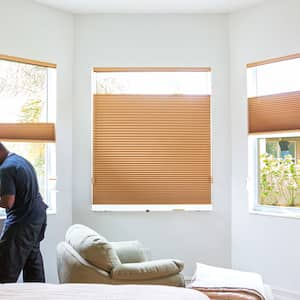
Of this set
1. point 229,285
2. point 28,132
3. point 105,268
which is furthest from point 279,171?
point 28,132

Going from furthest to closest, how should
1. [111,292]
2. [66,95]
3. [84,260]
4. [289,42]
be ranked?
[66,95]
[289,42]
[84,260]
[111,292]

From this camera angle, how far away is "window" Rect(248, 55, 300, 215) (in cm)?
409

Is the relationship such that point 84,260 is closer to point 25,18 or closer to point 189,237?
point 189,237

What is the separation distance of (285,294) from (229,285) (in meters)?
1.14

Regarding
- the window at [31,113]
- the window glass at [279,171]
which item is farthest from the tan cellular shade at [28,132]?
the window glass at [279,171]

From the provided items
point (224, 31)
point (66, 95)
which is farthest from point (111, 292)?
point (224, 31)

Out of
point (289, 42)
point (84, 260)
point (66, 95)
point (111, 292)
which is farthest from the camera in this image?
point (66, 95)

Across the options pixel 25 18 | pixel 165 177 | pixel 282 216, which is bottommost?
pixel 282 216

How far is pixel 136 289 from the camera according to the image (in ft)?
7.18

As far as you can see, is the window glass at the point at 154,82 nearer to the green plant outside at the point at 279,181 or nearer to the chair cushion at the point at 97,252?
the green plant outside at the point at 279,181

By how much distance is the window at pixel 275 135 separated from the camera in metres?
4.09

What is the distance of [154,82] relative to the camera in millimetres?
4586

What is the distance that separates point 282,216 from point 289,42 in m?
1.54

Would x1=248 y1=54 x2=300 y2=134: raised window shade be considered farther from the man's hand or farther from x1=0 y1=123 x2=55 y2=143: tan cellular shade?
the man's hand
